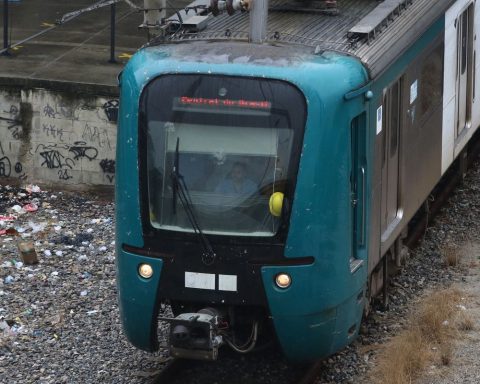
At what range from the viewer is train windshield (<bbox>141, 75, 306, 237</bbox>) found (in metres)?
8.31

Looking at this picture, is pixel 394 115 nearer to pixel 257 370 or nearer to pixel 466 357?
pixel 466 357

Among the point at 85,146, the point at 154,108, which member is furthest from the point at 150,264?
the point at 85,146

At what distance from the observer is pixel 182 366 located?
9.81 m

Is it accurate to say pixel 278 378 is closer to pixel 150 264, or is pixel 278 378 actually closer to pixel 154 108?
pixel 150 264

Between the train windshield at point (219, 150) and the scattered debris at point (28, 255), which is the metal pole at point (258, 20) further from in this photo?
the scattered debris at point (28, 255)

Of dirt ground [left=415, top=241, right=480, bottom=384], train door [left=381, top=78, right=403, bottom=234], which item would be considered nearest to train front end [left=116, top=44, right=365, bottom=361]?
train door [left=381, top=78, right=403, bottom=234]

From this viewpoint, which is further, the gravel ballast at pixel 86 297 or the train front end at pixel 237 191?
the gravel ballast at pixel 86 297

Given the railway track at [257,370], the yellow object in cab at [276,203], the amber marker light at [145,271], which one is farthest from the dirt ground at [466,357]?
the amber marker light at [145,271]

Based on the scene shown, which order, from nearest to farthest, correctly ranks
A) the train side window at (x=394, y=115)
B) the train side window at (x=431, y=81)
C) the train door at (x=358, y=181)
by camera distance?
the train door at (x=358, y=181) < the train side window at (x=394, y=115) < the train side window at (x=431, y=81)

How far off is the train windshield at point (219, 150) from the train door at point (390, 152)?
1.45 meters

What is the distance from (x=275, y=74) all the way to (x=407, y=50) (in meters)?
2.17

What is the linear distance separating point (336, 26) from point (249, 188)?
1908 millimetres

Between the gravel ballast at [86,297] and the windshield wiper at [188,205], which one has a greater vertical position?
the windshield wiper at [188,205]

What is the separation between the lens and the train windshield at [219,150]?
831cm
